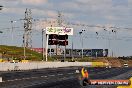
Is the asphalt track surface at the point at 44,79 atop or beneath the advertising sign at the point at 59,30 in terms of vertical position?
beneath

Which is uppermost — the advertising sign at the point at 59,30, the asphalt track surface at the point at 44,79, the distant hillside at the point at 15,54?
the advertising sign at the point at 59,30

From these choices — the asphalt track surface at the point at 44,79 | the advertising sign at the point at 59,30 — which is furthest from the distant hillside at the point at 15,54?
the asphalt track surface at the point at 44,79

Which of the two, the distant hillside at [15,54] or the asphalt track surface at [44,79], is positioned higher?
the distant hillside at [15,54]

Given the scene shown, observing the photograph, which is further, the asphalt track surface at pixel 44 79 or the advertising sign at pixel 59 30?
the advertising sign at pixel 59 30

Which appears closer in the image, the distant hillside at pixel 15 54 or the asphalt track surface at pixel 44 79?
the asphalt track surface at pixel 44 79

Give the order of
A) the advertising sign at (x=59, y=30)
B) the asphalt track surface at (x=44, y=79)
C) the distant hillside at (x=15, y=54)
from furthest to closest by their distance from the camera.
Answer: the distant hillside at (x=15, y=54), the advertising sign at (x=59, y=30), the asphalt track surface at (x=44, y=79)

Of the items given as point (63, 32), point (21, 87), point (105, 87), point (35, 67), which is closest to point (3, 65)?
point (35, 67)

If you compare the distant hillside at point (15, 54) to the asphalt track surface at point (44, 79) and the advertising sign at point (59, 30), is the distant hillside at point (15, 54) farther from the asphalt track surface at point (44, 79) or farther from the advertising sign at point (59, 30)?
the asphalt track surface at point (44, 79)

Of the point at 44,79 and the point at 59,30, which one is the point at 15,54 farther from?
the point at 44,79

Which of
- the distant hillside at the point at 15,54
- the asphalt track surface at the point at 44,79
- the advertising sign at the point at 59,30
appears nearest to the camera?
the asphalt track surface at the point at 44,79

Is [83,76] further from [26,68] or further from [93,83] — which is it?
[26,68]

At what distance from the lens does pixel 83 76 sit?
21.2 meters

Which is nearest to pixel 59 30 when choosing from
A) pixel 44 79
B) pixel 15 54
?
pixel 15 54

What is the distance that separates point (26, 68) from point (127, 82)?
220 ft
